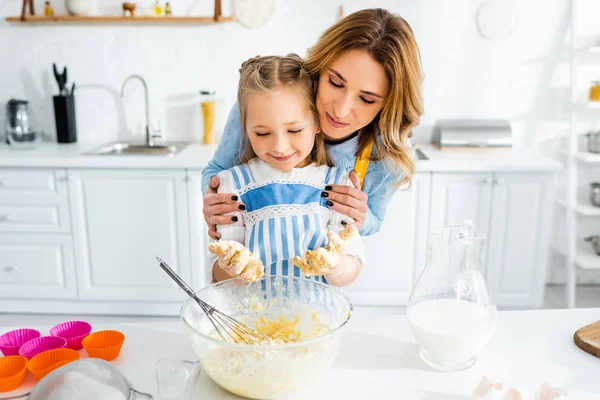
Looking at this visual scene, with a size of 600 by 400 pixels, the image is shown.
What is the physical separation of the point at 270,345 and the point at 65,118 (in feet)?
8.62

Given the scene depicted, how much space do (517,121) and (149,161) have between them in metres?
2.06

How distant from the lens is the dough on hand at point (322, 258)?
1.02m

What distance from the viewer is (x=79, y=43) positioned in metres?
3.09

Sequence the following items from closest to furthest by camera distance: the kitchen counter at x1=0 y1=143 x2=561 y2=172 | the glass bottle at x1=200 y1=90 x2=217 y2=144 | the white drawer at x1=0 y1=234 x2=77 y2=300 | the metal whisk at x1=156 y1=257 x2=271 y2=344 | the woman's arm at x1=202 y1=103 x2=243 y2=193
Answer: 1. the metal whisk at x1=156 y1=257 x2=271 y2=344
2. the woman's arm at x1=202 y1=103 x2=243 y2=193
3. the kitchen counter at x1=0 y1=143 x2=561 y2=172
4. the white drawer at x1=0 y1=234 x2=77 y2=300
5. the glass bottle at x1=200 y1=90 x2=217 y2=144

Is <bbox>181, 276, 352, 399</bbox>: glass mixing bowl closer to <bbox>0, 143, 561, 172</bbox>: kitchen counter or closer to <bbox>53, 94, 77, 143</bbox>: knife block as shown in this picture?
<bbox>0, 143, 561, 172</bbox>: kitchen counter

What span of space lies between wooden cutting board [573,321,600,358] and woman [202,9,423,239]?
50 centimetres

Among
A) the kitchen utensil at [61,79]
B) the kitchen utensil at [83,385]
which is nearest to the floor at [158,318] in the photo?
the kitchen utensil at [61,79]

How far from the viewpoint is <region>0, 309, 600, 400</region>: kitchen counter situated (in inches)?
37.3

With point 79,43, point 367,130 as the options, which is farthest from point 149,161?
point 367,130

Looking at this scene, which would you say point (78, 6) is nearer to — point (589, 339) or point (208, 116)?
point (208, 116)

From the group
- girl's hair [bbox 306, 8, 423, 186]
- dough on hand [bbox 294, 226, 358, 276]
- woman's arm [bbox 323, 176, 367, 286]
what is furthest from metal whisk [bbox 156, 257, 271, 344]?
girl's hair [bbox 306, 8, 423, 186]

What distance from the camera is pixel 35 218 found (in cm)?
275

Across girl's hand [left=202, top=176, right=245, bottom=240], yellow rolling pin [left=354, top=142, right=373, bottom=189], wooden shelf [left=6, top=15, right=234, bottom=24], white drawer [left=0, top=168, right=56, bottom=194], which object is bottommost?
white drawer [left=0, top=168, right=56, bottom=194]

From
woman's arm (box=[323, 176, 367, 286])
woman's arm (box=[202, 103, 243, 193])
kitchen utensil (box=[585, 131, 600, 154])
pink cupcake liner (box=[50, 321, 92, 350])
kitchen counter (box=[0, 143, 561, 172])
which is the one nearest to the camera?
pink cupcake liner (box=[50, 321, 92, 350])
